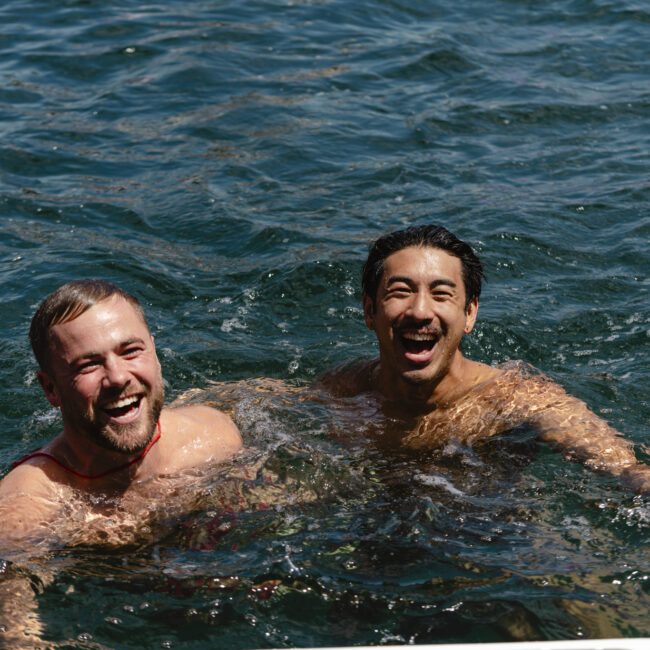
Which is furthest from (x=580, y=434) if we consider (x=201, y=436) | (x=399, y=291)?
(x=201, y=436)

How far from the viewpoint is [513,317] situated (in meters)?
8.73

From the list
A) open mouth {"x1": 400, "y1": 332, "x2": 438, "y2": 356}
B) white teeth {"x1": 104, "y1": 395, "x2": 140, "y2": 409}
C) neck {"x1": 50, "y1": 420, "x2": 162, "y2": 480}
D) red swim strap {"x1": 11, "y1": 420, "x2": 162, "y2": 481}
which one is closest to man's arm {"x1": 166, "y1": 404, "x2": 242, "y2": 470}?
red swim strap {"x1": 11, "y1": 420, "x2": 162, "y2": 481}

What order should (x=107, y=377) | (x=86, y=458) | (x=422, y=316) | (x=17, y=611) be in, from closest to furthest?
(x=17, y=611), (x=107, y=377), (x=86, y=458), (x=422, y=316)

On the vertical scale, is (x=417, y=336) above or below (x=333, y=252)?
above

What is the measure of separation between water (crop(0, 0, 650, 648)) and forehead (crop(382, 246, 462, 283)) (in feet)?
3.14

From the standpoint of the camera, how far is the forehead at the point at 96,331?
5.48m

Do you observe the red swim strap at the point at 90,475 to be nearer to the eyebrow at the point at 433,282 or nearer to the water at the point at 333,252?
the water at the point at 333,252

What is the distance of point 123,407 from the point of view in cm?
552

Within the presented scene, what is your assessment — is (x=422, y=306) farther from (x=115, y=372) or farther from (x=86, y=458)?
(x=86, y=458)

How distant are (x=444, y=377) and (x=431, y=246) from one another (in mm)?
720

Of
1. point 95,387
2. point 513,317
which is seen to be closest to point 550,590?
point 95,387

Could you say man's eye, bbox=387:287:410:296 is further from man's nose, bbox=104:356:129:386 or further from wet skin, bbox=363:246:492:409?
man's nose, bbox=104:356:129:386

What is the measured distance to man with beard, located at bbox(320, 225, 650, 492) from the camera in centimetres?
629

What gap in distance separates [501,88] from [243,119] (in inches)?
115
